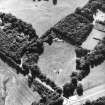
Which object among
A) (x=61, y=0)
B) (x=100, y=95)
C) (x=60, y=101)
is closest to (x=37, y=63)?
(x=60, y=101)

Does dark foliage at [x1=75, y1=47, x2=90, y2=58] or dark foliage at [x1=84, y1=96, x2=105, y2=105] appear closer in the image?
dark foliage at [x1=84, y1=96, x2=105, y2=105]

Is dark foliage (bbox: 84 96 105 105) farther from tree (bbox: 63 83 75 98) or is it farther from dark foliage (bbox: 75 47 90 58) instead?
dark foliage (bbox: 75 47 90 58)

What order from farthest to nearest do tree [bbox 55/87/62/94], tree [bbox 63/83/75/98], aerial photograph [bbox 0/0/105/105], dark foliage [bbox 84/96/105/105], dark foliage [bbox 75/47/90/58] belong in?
dark foliage [bbox 75/47/90/58] < tree [bbox 55/87/62/94] < aerial photograph [bbox 0/0/105/105] < tree [bbox 63/83/75/98] < dark foliage [bbox 84/96/105/105]

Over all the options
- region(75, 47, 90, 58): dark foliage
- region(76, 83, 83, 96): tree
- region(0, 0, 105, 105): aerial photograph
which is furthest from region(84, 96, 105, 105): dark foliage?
region(75, 47, 90, 58): dark foliage

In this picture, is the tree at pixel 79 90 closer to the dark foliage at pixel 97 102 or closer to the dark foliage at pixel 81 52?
the dark foliage at pixel 97 102

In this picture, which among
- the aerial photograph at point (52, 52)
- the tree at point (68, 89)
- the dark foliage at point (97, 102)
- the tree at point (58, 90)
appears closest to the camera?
the dark foliage at point (97, 102)

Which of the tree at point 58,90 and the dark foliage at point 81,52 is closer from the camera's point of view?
the tree at point 58,90

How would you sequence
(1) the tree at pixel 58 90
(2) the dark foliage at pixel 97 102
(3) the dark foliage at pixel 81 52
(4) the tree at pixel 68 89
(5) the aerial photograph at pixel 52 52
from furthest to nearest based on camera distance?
(3) the dark foliage at pixel 81 52
(1) the tree at pixel 58 90
(5) the aerial photograph at pixel 52 52
(4) the tree at pixel 68 89
(2) the dark foliage at pixel 97 102

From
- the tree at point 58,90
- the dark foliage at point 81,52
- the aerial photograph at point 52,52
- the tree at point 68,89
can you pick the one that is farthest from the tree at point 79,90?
the dark foliage at point 81,52

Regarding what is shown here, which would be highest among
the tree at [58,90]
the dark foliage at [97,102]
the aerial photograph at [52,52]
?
the aerial photograph at [52,52]

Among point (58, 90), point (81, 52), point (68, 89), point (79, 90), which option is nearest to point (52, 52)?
point (81, 52)
